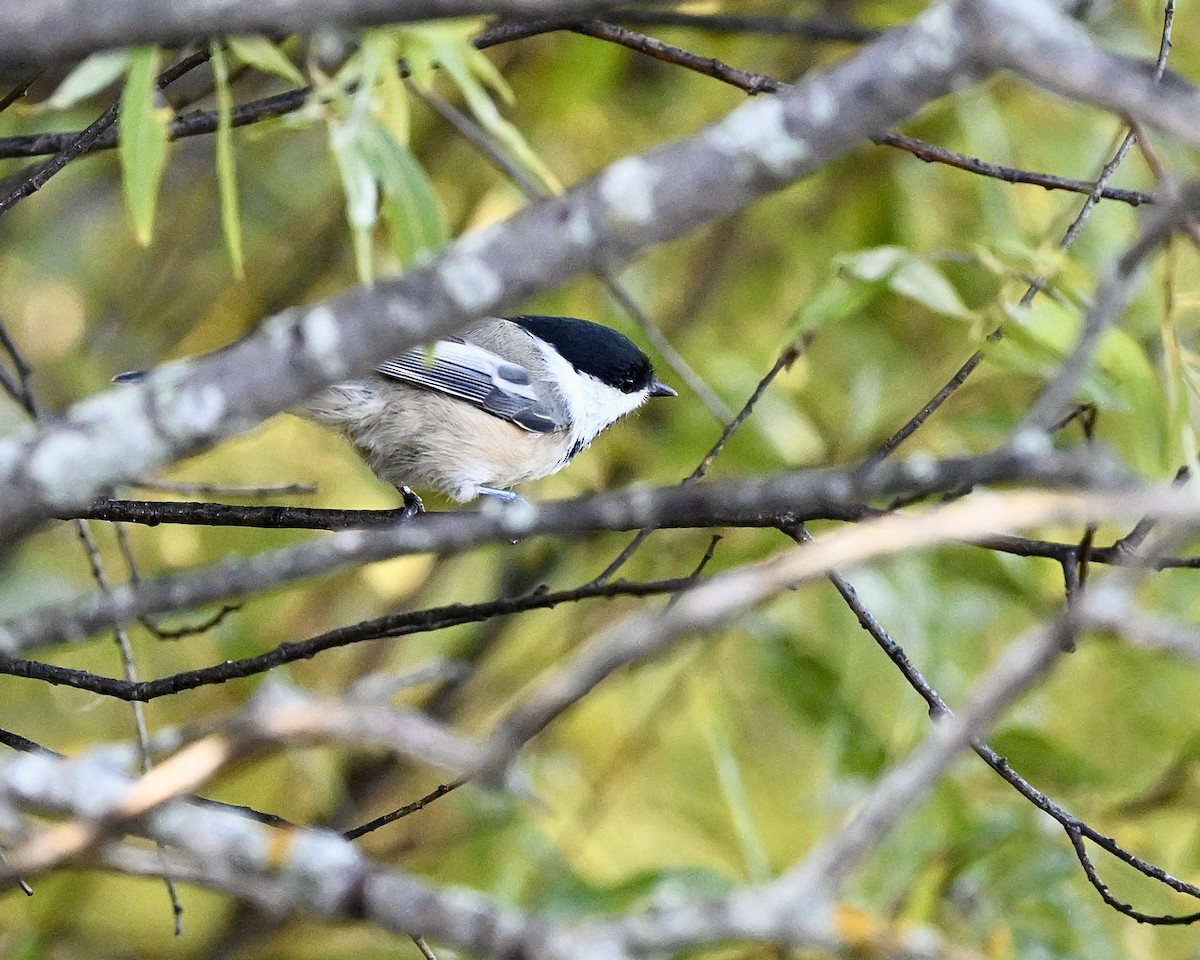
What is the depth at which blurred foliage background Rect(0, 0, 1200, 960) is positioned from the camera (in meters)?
2.71

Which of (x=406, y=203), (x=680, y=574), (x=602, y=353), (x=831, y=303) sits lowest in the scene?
(x=680, y=574)

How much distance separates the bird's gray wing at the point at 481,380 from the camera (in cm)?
275

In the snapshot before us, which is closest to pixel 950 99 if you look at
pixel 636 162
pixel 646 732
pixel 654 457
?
pixel 654 457

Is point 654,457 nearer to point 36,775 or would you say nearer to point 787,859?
point 787,859

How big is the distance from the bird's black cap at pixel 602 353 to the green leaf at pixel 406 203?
68.1 inches

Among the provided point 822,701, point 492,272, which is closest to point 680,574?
point 822,701

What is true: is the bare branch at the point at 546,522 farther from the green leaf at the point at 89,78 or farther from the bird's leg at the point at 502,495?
the bird's leg at the point at 502,495

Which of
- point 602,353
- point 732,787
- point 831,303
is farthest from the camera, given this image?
point 602,353

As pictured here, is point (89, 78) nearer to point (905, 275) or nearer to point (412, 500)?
point (905, 275)

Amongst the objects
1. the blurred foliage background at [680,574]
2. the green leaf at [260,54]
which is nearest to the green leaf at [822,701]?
the blurred foliage background at [680,574]

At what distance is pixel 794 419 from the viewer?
313 cm

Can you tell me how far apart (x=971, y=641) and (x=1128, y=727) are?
44 centimetres

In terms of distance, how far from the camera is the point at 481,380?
2.87m

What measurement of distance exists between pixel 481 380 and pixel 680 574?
2.39 feet
